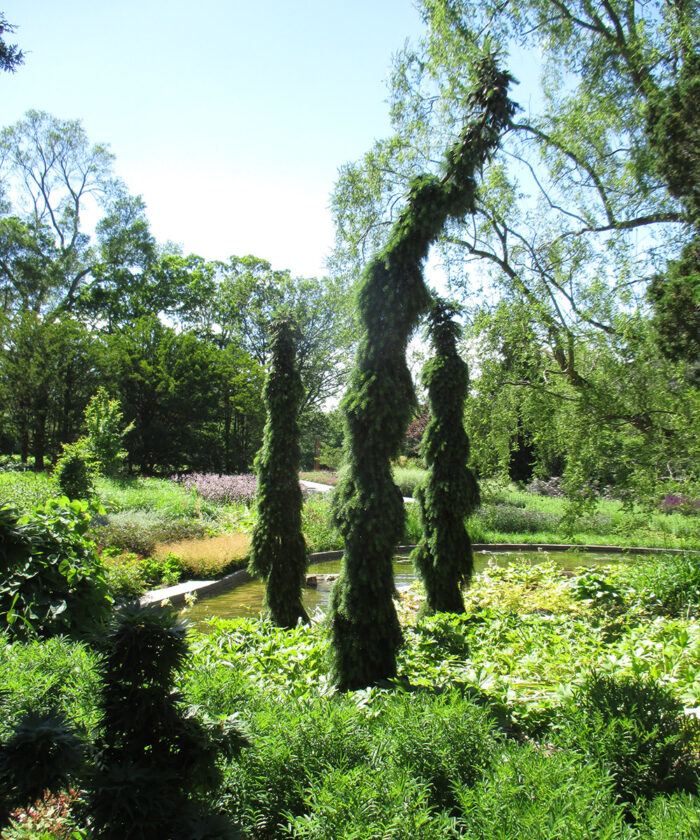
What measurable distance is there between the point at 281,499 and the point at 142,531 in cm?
491

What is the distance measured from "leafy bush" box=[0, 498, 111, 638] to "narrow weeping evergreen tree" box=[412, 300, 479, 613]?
140 inches

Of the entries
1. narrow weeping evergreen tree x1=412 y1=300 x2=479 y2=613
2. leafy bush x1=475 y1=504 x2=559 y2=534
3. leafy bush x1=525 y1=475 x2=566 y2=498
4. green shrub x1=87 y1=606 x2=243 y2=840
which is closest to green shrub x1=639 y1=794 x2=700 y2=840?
green shrub x1=87 y1=606 x2=243 y2=840

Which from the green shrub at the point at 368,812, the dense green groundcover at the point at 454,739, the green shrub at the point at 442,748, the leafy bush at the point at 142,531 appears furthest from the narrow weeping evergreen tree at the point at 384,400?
the leafy bush at the point at 142,531

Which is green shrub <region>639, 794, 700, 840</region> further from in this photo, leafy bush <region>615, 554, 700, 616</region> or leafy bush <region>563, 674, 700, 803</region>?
leafy bush <region>615, 554, 700, 616</region>

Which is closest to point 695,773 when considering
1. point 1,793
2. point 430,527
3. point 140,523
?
point 1,793

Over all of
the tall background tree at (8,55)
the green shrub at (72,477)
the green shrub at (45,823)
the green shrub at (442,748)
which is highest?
the tall background tree at (8,55)

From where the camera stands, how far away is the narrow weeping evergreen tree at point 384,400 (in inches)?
172

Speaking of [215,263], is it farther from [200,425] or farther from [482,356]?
[482,356]

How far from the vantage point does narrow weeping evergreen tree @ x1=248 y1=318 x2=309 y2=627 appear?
656 centimetres

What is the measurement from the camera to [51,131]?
1060 inches

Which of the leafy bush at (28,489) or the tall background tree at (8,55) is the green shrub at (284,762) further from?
the leafy bush at (28,489)

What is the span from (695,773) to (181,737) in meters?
2.26

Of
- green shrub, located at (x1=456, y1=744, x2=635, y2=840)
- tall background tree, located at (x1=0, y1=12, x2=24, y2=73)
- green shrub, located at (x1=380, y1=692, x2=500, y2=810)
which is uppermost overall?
tall background tree, located at (x1=0, y1=12, x2=24, y2=73)

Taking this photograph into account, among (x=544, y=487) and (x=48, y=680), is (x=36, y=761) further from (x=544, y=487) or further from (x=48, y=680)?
(x=544, y=487)
